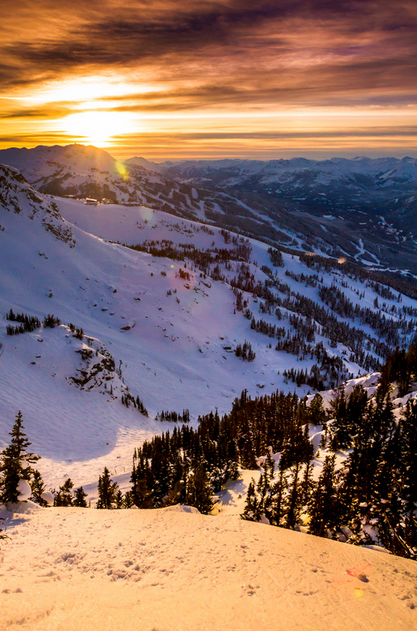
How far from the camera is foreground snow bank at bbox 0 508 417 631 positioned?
7.20 m

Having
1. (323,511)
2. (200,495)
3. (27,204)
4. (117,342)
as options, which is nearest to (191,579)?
(323,511)

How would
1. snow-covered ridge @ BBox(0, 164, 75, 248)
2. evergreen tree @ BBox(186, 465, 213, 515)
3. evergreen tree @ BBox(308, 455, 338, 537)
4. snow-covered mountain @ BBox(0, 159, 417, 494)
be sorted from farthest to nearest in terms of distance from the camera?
1. snow-covered ridge @ BBox(0, 164, 75, 248)
2. snow-covered mountain @ BBox(0, 159, 417, 494)
3. evergreen tree @ BBox(186, 465, 213, 515)
4. evergreen tree @ BBox(308, 455, 338, 537)

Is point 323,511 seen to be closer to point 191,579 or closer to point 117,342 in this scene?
point 191,579

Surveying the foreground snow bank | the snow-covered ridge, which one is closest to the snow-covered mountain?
the snow-covered ridge

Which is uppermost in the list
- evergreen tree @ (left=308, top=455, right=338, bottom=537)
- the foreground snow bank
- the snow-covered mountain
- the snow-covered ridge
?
the snow-covered ridge

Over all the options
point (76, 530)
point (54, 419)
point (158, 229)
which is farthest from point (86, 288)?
point (158, 229)

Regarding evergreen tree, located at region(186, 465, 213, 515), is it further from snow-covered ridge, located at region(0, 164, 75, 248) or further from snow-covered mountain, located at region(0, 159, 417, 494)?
snow-covered ridge, located at region(0, 164, 75, 248)

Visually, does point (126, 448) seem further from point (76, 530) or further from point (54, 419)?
point (76, 530)

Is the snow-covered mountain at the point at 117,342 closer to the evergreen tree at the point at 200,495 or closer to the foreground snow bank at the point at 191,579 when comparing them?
the evergreen tree at the point at 200,495

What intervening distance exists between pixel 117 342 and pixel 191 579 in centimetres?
5378

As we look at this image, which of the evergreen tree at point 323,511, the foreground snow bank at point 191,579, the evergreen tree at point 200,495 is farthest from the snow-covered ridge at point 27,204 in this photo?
the evergreen tree at point 323,511

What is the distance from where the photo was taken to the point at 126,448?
35.1 m

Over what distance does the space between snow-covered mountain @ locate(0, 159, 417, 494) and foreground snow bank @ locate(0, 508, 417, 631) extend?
1780 centimetres

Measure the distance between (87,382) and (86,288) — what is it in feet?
110
